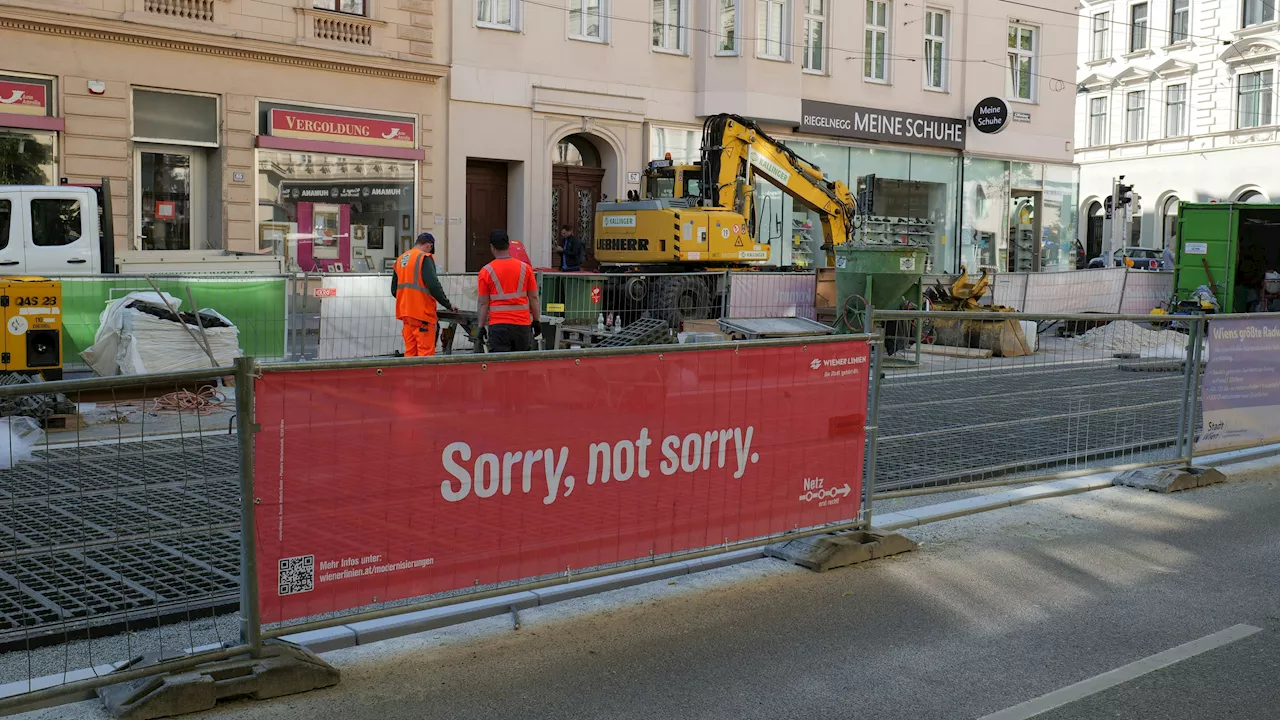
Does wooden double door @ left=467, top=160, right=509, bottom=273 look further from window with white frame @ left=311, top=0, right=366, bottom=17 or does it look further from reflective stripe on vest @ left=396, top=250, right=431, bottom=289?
reflective stripe on vest @ left=396, top=250, right=431, bottom=289

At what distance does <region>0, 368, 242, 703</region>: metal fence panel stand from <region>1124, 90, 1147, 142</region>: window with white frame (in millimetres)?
51295

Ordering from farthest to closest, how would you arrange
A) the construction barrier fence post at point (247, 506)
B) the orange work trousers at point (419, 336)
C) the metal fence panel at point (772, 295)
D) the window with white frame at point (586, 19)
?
the window with white frame at point (586, 19)
the metal fence panel at point (772, 295)
the orange work trousers at point (419, 336)
the construction barrier fence post at point (247, 506)

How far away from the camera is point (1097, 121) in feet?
178

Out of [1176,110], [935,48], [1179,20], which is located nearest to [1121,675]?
[935,48]

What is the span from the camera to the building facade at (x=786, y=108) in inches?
981

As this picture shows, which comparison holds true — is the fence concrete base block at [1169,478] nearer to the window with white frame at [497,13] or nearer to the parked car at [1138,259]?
the window with white frame at [497,13]

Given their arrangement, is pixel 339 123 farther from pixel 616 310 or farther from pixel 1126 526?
pixel 1126 526

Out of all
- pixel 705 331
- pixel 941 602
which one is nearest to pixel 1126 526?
pixel 941 602

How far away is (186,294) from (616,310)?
592 cm

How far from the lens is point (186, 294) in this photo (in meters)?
14.4

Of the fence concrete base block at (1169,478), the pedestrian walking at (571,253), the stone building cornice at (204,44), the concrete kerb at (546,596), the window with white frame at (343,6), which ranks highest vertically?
the window with white frame at (343,6)

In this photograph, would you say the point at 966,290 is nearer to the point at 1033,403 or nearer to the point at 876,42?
the point at 876,42

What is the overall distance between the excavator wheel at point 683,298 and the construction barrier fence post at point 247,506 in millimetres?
13182

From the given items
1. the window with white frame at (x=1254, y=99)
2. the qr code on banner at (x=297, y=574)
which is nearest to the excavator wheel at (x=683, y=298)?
the qr code on banner at (x=297, y=574)
